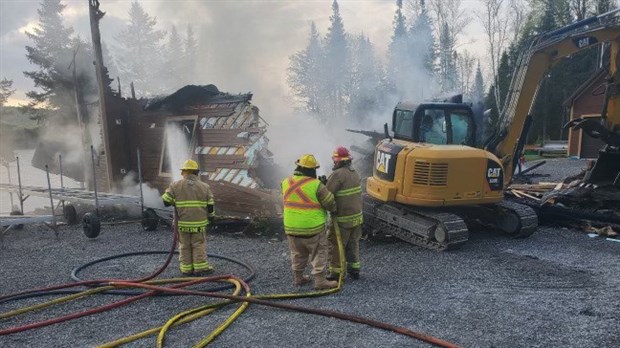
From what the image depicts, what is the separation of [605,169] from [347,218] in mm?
6773

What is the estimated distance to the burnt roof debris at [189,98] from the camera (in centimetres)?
1248

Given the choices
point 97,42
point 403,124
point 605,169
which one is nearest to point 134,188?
point 97,42

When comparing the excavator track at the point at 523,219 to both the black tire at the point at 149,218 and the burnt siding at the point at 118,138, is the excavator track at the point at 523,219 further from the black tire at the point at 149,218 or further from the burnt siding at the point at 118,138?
the burnt siding at the point at 118,138

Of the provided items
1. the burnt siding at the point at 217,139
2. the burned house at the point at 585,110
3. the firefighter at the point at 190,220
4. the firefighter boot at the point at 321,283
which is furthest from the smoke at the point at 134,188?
the burned house at the point at 585,110

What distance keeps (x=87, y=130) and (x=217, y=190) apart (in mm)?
7056

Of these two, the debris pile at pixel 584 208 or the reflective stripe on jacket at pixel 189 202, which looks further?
the debris pile at pixel 584 208

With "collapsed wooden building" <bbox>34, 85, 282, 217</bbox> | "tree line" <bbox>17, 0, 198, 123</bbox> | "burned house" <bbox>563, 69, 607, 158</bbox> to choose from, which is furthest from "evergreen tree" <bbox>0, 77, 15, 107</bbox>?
"burned house" <bbox>563, 69, 607, 158</bbox>

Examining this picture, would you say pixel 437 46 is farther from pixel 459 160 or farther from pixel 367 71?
pixel 459 160

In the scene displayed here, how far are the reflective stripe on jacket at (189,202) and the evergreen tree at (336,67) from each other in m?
30.9

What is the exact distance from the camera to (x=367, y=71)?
4384cm

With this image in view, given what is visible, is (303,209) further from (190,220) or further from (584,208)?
(584,208)

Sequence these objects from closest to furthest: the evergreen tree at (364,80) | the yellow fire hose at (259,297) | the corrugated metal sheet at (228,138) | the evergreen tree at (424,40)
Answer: the yellow fire hose at (259,297)
the corrugated metal sheet at (228,138)
the evergreen tree at (364,80)
the evergreen tree at (424,40)

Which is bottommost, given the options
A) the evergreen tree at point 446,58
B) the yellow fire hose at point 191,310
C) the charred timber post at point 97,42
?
the yellow fire hose at point 191,310

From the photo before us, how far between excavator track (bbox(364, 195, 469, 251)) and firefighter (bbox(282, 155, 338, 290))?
2266 millimetres
